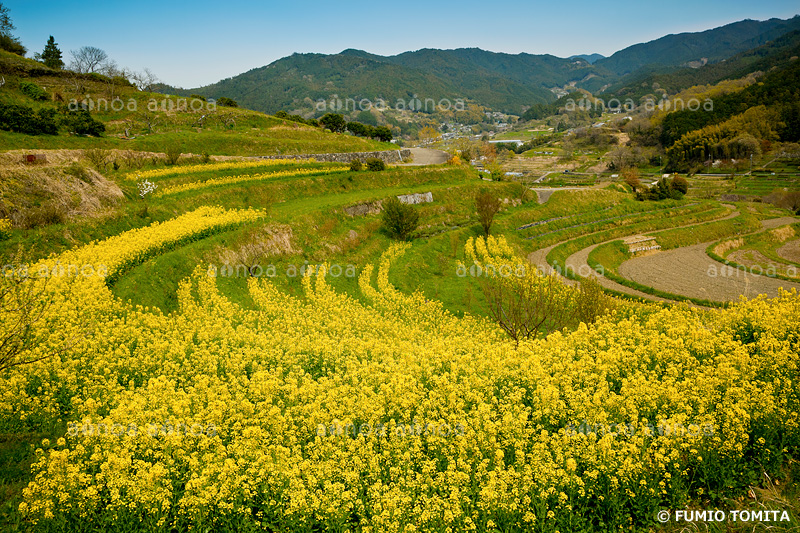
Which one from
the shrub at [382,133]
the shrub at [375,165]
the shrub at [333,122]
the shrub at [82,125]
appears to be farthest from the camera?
the shrub at [382,133]

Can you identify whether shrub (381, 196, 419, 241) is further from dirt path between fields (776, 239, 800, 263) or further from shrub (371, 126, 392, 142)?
shrub (371, 126, 392, 142)

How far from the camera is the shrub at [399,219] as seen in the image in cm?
3815

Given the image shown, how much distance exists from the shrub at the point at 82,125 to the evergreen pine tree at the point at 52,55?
3317 centimetres

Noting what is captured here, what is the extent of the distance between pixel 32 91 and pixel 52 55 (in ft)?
82.1

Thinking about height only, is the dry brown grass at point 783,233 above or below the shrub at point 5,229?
below

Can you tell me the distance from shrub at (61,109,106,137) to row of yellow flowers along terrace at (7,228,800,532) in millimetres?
38290

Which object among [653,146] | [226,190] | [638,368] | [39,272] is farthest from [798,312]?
[653,146]

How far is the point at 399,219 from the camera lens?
3819 centimetres

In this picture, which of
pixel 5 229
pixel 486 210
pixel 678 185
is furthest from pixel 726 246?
pixel 5 229

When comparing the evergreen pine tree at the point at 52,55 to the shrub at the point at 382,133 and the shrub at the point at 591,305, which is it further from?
the shrub at the point at 591,305

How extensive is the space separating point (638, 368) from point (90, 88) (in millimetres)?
78291

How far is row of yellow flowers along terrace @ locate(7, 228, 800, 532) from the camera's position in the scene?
9.56 meters

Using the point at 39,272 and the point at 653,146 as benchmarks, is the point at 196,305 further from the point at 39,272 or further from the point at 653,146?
the point at 653,146

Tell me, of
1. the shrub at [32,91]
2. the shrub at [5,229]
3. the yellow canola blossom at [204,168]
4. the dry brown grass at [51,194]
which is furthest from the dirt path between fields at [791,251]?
the shrub at [32,91]
